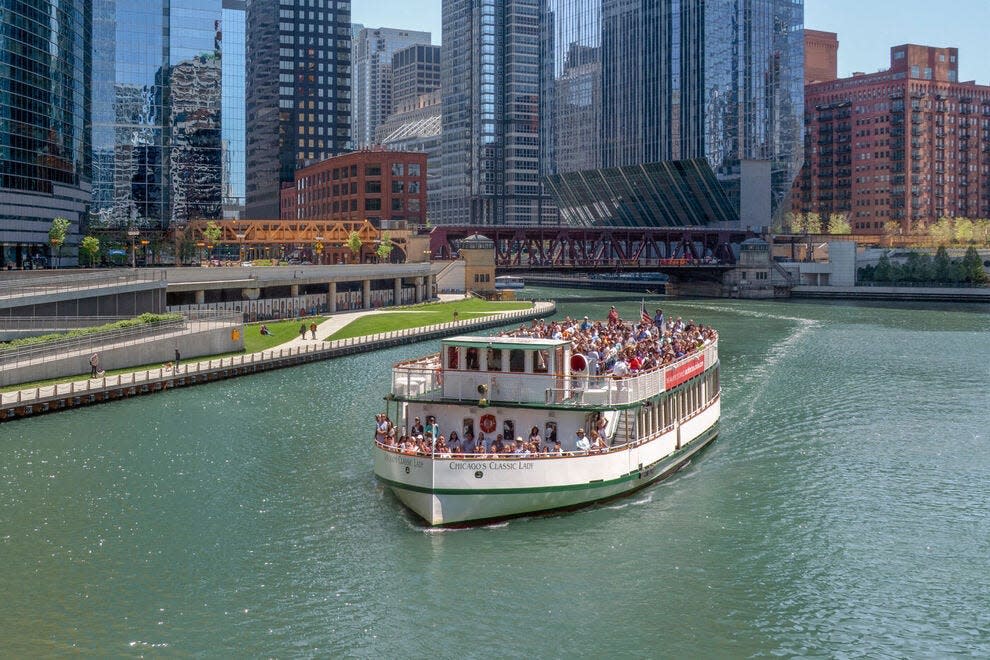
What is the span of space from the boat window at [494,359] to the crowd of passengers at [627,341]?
13.0 ft

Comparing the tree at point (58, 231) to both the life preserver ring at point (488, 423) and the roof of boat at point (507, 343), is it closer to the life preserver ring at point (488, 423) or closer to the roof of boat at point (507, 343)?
the roof of boat at point (507, 343)

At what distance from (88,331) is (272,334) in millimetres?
26157

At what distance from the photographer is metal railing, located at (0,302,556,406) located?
62656 mm

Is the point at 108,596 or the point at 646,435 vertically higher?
the point at 646,435

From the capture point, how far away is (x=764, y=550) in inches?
1462

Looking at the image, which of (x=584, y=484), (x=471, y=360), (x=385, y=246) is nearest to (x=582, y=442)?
(x=584, y=484)

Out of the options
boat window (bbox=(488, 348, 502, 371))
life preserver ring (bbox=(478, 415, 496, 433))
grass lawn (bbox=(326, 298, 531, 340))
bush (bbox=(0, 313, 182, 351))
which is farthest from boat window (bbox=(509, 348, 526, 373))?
grass lawn (bbox=(326, 298, 531, 340))

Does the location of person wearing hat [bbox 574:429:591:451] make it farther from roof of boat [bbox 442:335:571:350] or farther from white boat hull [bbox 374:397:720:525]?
roof of boat [bbox 442:335:571:350]

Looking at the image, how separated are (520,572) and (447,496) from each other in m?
4.59

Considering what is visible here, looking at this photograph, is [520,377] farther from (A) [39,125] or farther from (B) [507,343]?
(A) [39,125]

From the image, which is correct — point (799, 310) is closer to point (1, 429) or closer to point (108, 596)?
point (1, 429)

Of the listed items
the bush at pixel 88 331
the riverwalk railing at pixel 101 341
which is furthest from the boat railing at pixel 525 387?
the bush at pixel 88 331

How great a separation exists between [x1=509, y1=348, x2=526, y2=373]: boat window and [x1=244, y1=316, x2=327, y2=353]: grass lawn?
51.8m

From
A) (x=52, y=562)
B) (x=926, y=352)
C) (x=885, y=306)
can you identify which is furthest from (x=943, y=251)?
(x=52, y=562)
